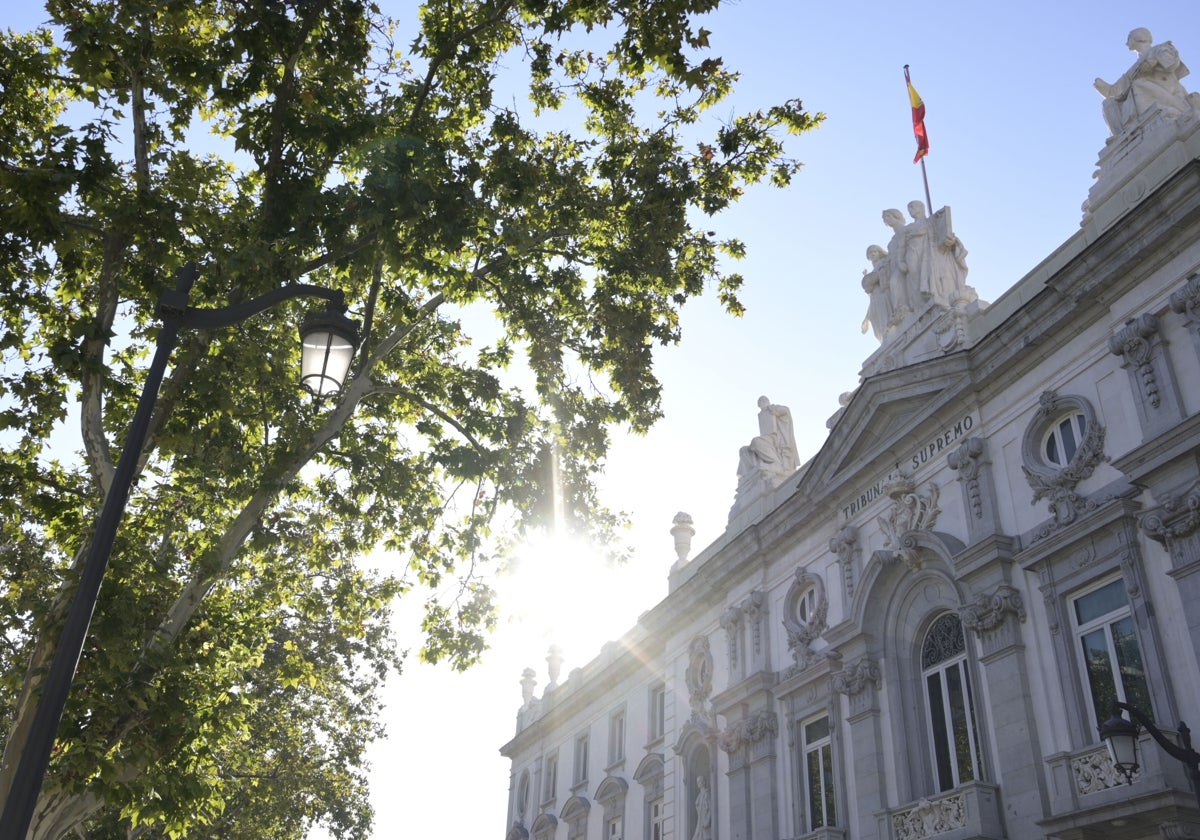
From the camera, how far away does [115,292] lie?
443 inches

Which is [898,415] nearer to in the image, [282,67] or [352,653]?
[282,67]

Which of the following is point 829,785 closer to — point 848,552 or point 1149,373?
point 848,552

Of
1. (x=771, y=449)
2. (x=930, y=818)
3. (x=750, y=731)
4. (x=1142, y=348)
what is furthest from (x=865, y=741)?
(x=771, y=449)

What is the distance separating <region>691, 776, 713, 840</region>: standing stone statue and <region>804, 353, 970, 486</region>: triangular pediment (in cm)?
749

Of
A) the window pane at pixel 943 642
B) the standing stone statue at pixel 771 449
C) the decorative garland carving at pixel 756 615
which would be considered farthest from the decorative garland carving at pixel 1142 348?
the standing stone statue at pixel 771 449

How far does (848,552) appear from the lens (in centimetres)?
2095

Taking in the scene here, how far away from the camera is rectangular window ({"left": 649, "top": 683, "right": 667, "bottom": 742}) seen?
28.2m

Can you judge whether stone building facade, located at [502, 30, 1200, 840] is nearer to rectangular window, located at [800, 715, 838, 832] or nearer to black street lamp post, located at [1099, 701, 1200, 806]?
rectangular window, located at [800, 715, 838, 832]

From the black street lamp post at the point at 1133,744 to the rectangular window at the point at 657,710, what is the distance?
16349mm

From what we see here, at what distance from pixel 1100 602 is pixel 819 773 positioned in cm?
727

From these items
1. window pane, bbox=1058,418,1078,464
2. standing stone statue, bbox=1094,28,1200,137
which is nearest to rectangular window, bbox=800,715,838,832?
window pane, bbox=1058,418,1078,464

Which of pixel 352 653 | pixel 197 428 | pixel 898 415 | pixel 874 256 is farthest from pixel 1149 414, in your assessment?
pixel 352 653

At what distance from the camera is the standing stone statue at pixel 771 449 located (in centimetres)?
2634

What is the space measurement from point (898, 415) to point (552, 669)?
74.0 ft
